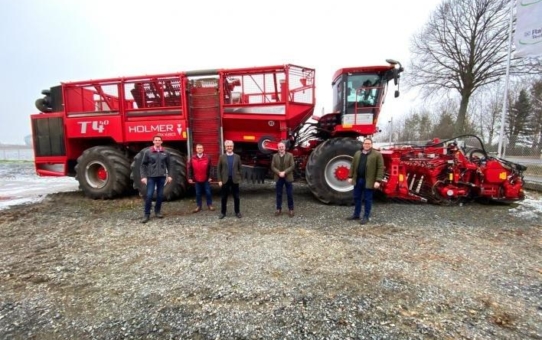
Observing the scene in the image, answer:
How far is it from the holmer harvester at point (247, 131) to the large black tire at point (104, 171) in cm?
2

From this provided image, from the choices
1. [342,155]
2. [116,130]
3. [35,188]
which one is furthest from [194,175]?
[35,188]

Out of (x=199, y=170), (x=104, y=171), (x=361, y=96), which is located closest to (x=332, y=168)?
(x=361, y=96)

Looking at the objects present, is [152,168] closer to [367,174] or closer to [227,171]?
[227,171]

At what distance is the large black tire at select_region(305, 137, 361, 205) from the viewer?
5.96 meters

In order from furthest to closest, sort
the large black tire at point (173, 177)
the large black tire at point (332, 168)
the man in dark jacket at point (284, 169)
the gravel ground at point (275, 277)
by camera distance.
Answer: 1. the large black tire at point (173, 177)
2. the large black tire at point (332, 168)
3. the man in dark jacket at point (284, 169)
4. the gravel ground at point (275, 277)

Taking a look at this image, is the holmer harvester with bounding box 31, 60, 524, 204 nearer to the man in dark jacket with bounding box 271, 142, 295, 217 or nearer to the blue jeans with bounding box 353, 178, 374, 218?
the man in dark jacket with bounding box 271, 142, 295, 217

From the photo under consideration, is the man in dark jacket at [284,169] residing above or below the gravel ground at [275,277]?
above

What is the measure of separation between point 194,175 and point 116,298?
10.5 ft

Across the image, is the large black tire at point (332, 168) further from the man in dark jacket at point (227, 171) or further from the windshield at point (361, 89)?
the man in dark jacket at point (227, 171)

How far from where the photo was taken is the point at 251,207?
6.04 metres

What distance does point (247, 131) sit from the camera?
21.6ft

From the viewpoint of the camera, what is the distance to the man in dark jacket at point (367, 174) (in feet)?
15.6

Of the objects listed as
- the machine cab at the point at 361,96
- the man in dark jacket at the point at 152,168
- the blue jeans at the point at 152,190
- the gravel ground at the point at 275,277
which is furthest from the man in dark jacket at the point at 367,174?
the blue jeans at the point at 152,190

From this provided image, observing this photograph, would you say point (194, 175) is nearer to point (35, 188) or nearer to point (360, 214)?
point (360, 214)
